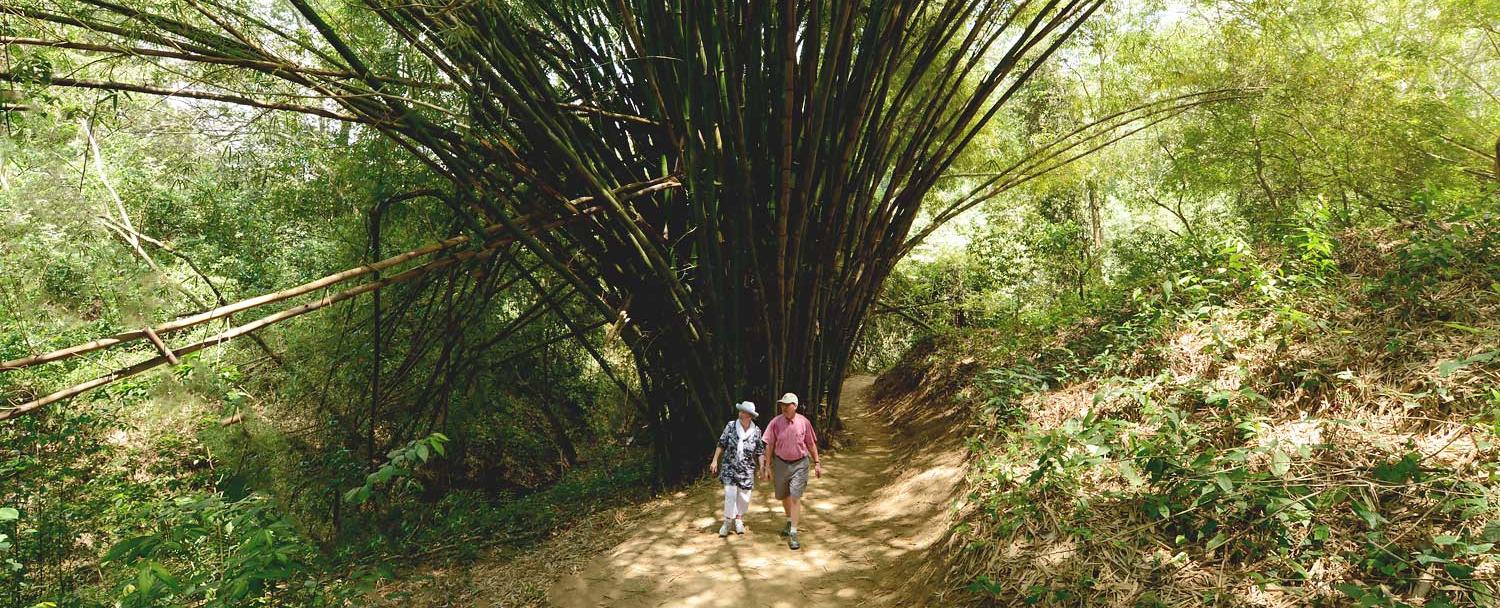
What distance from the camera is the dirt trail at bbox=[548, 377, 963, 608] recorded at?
275cm

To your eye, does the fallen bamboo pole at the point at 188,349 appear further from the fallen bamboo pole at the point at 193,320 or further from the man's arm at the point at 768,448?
the man's arm at the point at 768,448

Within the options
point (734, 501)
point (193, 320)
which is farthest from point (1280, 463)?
point (193, 320)

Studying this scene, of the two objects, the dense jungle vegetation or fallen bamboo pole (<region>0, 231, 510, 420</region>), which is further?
the dense jungle vegetation

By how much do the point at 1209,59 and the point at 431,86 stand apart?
6374 mm

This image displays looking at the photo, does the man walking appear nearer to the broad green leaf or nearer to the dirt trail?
the dirt trail

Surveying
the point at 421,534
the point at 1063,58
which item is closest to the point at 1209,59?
the point at 1063,58

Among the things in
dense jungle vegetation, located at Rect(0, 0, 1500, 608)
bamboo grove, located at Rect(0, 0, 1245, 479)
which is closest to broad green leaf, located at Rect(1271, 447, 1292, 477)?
dense jungle vegetation, located at Rect(0, 0, 1500, 608)

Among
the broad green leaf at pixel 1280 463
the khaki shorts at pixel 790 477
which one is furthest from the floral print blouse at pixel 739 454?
the broad green leaf at pixel 1280 463

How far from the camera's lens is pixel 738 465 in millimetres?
3268

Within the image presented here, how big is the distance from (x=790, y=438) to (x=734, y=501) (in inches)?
17.4

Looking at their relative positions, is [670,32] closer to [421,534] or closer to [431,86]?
[431,86]

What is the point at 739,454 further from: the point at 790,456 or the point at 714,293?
the point at 714,293

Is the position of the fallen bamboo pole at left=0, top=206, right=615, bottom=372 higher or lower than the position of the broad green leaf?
higher

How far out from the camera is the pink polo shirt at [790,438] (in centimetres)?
325
